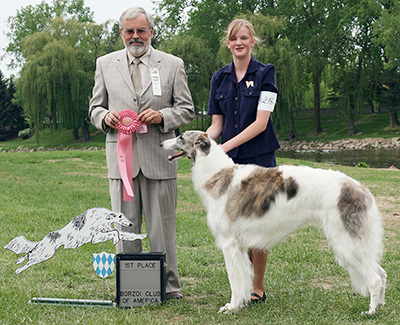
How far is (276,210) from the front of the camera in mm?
4066

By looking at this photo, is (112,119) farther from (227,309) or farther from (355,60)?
(355,60)

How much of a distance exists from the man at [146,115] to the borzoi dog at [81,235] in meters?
0.26

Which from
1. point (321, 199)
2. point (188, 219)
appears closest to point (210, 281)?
point (321, 199)

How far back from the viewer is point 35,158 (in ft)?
68.9

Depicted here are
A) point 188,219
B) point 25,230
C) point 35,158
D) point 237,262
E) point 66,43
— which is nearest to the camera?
point 237,262

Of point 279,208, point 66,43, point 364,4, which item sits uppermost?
point 364,4

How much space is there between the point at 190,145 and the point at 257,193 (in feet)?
2.55

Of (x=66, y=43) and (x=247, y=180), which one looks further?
(x=66, y=43)

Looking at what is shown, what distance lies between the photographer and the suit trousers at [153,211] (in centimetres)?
452

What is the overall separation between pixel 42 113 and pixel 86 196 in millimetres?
24531

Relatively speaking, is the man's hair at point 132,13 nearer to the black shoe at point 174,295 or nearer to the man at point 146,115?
the man at point 146,115

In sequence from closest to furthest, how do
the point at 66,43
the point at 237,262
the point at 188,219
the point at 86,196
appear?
1. the point at 237,262
2. the point at 188,219
3. the point at 86,196
4. the point at 66,43

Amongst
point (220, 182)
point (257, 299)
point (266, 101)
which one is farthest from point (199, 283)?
point (266, 101)

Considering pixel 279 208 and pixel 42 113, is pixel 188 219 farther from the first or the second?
pixel 42 113
